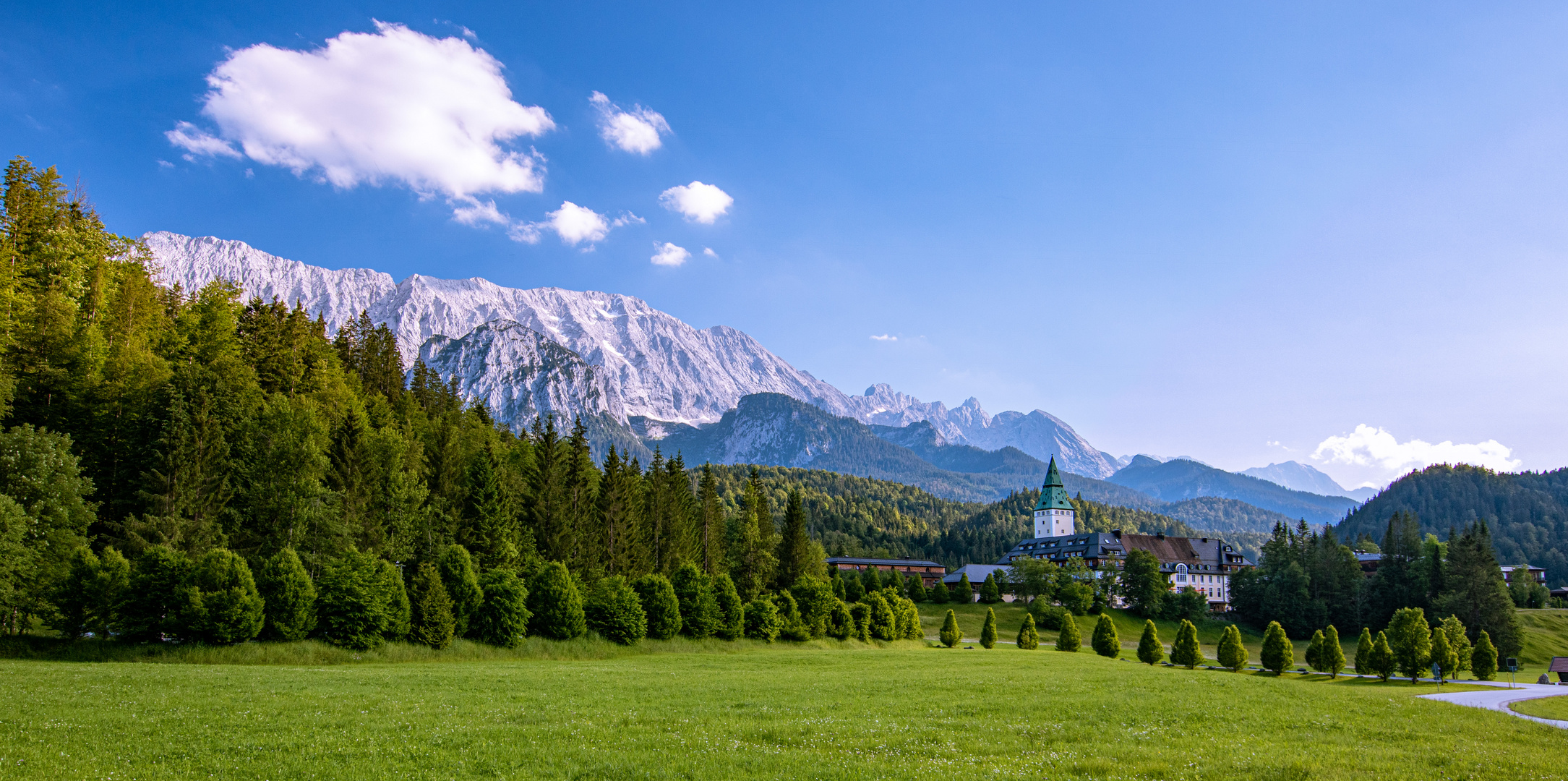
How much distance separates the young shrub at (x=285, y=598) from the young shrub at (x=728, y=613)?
31.8 m

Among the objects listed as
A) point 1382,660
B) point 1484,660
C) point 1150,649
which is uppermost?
point 1484,660

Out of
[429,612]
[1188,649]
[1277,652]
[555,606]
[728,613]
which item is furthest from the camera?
[1188,649]

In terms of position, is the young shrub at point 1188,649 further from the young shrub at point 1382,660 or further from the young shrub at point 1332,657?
the young shrub at point 1382,660

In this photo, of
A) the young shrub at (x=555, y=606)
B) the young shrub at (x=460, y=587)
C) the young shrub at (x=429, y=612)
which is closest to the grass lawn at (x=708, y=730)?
the young shrub at (x=429, y=612)

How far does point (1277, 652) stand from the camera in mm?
69000

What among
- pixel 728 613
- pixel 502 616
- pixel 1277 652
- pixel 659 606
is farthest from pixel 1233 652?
pixel 502 616

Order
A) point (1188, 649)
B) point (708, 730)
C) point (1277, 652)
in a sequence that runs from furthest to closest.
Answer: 1. point (1188, 649)
2. point (1277, 652)
3. point (708, 730)

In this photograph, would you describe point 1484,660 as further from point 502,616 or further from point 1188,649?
point 502,616

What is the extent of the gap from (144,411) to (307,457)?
9118 mm

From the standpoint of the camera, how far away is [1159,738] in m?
17.9

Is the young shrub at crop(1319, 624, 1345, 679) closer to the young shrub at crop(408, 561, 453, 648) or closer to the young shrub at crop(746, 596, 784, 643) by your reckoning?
the young shrub at crop(746, 596, 784, 643)

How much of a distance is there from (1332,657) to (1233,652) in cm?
Result: 759

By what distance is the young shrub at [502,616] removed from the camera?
51.8m

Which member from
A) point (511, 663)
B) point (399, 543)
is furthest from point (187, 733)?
point (399, 543)
